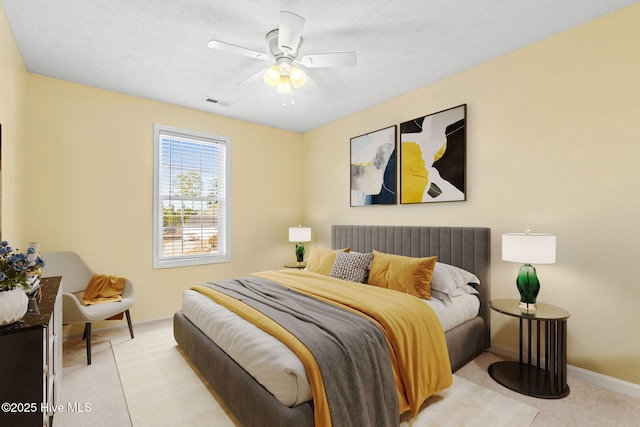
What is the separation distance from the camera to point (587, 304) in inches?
94.1

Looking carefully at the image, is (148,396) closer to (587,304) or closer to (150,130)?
(150,130)

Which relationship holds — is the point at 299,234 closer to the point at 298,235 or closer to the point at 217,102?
the point at 298,235

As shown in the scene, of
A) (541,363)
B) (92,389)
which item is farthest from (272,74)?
(541,363)

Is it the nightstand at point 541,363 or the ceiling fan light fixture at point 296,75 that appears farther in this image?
the ceiling fan light fixture at point 296,75

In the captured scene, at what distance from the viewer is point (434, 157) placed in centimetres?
337

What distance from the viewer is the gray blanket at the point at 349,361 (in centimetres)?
159

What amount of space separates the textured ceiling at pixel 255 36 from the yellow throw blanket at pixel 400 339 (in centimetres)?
209

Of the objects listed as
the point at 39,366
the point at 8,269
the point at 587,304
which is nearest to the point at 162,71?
the point at 8,269

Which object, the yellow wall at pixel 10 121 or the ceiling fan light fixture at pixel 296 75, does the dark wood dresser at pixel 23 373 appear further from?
the ceiling fan light fixture at pixel 296 75

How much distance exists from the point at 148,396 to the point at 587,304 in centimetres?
341

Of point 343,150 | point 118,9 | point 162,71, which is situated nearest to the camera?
point 118,9

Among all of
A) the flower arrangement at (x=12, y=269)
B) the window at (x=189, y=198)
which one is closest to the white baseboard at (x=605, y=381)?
the flower arrangement at (x=12, y=269)

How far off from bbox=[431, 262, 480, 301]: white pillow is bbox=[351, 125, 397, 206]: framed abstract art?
3.83 ft

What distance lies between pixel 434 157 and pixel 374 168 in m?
0.86
